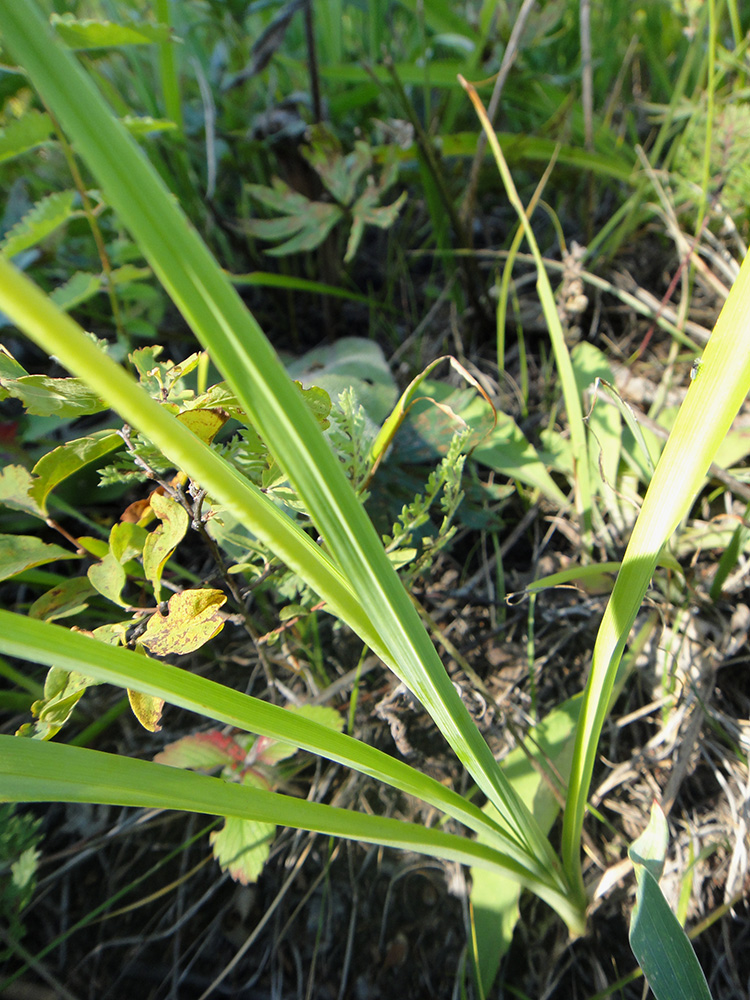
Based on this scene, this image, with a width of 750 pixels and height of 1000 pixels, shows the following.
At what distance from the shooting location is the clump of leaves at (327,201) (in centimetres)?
97

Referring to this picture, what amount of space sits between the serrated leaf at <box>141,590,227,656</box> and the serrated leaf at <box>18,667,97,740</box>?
0.06 metres

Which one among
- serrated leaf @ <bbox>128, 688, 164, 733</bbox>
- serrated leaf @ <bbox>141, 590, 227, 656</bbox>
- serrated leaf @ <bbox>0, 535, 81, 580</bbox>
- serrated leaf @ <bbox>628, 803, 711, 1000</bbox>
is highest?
serrated leaf @ <bbox>0, 535, 81, 580</bbox>

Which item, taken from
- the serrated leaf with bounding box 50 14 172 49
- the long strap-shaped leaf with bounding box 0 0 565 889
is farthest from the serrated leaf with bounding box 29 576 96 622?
the serrated leaf with bounding box 50 14 172 49

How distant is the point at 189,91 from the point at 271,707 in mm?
1479

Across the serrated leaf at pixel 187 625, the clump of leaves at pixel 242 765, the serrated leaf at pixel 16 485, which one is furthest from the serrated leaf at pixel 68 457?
the clump of leaves at pixel 242 765

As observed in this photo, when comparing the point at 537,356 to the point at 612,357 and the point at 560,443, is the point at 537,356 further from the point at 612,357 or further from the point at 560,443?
the point at 560,443

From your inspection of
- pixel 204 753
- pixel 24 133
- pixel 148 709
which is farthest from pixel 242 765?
pixel 24 133

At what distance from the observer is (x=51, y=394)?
0.45 metres

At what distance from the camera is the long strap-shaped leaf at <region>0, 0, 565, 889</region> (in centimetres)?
26

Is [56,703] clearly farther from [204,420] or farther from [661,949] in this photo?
[661,949]

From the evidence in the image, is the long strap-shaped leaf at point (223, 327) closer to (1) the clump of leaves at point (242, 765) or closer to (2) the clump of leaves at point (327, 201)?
(1) the clump of leaves at point (242, 765)

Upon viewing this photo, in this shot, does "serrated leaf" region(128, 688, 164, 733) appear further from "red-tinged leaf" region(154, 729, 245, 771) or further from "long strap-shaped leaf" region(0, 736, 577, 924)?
"red-tinged leaf" region(154, 729, 245, 771)

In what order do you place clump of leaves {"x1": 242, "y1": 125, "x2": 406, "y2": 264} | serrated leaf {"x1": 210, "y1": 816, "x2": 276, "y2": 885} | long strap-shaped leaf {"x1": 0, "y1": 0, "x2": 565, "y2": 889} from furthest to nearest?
clump of leaves {"x1": 242, "y1": 125, "x2": 406, "y2": 264} → serrated leaf {"x1": 210, "y1": 816, "x2": 276, "y2": 885} → long strap-shaped leaf {"x1": 0, "y1": 0, "x2": 565, "y2": 889}

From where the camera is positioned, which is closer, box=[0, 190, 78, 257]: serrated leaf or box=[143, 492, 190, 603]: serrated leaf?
box=[143, 492, 190, 603]: serrated leaf
